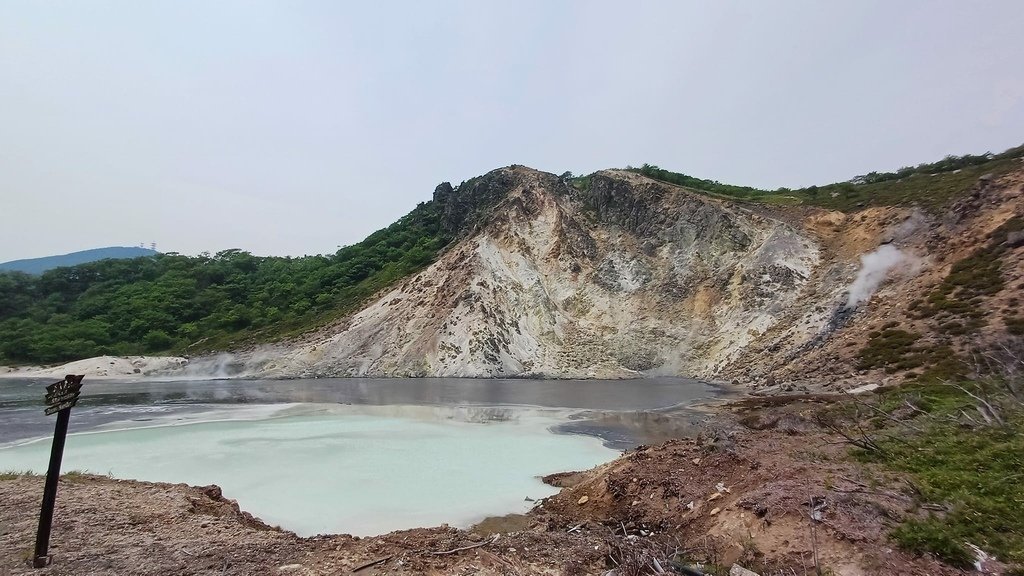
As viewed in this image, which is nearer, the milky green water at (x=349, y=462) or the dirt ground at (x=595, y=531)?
the dirt ground at (x=595, y=531)

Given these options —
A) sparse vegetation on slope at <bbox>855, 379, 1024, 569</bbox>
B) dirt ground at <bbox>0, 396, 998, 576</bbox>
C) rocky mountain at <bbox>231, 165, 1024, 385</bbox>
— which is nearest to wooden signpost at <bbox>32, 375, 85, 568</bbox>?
dirt ground at <bbox>0, 396, 998, 576</bbox>

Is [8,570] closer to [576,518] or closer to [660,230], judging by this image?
[576,518]

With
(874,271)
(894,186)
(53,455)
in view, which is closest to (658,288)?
(874,271)

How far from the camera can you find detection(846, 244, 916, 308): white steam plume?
105ft

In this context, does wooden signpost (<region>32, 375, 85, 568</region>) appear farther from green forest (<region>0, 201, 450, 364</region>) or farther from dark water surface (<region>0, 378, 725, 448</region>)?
green forest (<region>0, 201, 450, 364</region>)

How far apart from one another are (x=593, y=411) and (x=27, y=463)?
18.0 metres

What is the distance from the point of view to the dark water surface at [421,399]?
58.8ft

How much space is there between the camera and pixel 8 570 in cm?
557

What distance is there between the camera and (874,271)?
33.2 metres

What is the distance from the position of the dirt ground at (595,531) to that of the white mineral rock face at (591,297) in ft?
98.1

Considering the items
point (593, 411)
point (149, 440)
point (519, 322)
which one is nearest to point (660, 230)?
point (519, 322)

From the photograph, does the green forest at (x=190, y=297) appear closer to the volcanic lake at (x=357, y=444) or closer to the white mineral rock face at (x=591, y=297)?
the white mineral rock face at (x=591, y=297)

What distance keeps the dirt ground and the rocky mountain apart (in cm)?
2057

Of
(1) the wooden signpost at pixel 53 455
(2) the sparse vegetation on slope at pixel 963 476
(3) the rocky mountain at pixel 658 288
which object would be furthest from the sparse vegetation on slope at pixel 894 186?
(1) the wooden signpost at pixel 53 455
